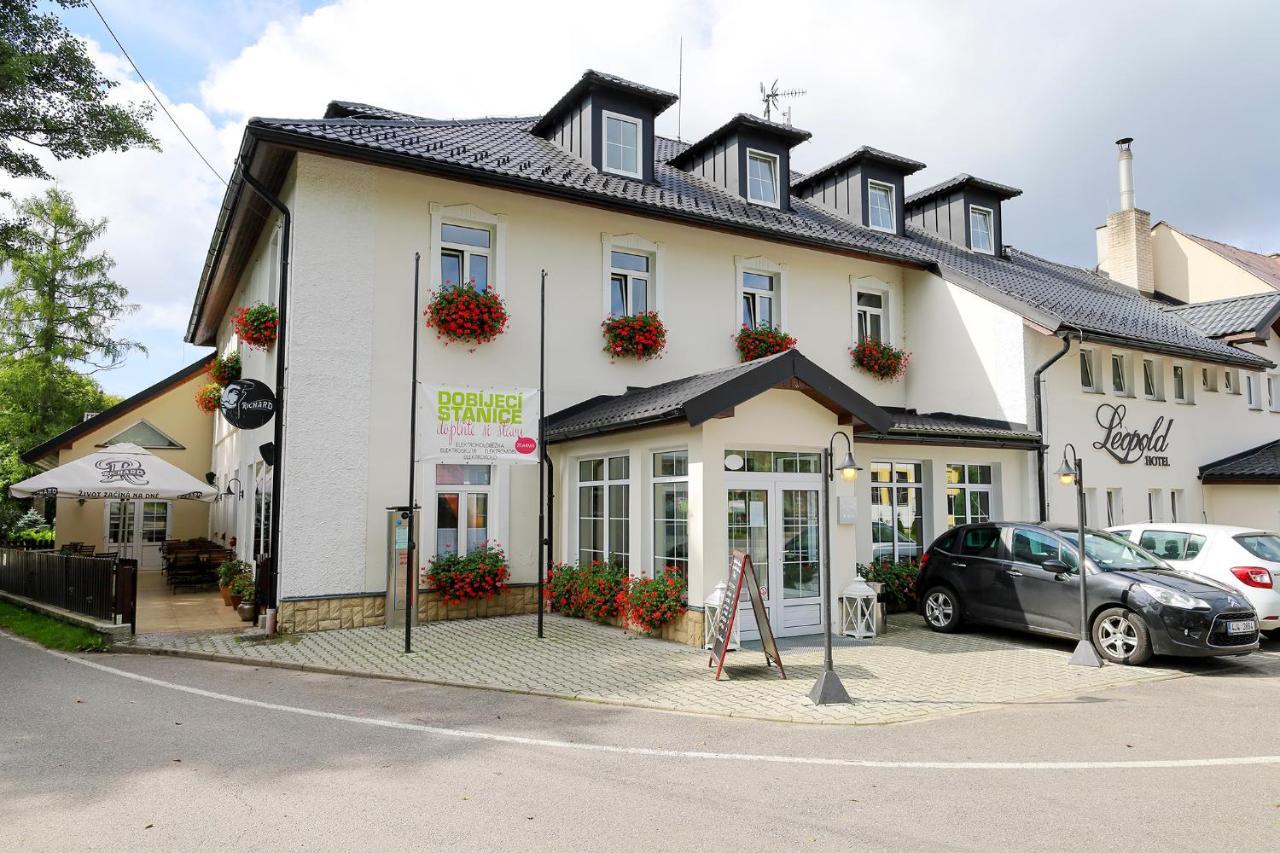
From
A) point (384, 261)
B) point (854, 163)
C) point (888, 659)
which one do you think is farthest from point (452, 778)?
point (854, 163)

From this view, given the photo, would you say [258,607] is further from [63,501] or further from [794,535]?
[63,501]

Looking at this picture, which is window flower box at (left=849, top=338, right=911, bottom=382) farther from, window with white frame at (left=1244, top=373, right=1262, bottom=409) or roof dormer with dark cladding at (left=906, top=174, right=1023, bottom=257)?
window with white frame at (left=1244, top=373, right=1262, bottom=409)

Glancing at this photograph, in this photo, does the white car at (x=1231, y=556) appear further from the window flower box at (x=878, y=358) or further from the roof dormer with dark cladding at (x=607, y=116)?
the roof dormer with dark cladding at (x=607, y=116)

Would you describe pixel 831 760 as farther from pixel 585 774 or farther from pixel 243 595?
pixel 243 595

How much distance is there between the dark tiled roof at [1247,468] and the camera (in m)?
18.0

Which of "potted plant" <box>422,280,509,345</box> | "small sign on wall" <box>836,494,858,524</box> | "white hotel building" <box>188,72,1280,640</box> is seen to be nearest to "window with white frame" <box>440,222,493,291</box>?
"white hotel building" <box>188,72,1280,640</box>

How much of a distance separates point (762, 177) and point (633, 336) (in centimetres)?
546

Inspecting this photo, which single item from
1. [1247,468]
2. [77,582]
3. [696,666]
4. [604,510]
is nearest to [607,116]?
[604,510]

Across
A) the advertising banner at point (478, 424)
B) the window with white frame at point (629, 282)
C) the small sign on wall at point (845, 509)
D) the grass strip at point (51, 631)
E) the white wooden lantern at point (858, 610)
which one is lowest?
the grass strip at point (51, 631)

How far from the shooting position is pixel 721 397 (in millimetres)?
9984

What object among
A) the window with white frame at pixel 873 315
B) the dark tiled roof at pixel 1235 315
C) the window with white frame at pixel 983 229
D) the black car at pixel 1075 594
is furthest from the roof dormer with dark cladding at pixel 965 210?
the black car at pixel 1075 594

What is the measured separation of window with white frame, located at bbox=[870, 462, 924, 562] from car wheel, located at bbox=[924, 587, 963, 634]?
1900 millimetres

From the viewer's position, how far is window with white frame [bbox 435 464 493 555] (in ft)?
40.5

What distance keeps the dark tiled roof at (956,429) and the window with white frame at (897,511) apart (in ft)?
2.81
